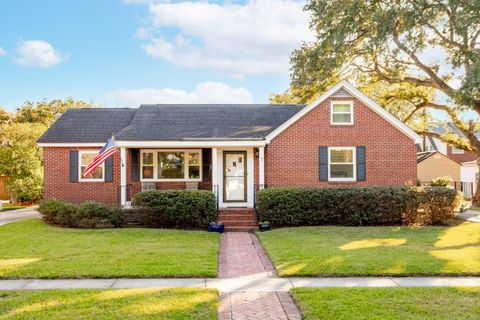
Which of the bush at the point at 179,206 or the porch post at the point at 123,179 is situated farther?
the porch post at the point at 123,179

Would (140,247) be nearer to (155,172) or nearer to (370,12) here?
(155,172)

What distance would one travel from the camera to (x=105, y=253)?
9.80m

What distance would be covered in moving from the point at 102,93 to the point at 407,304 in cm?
4229

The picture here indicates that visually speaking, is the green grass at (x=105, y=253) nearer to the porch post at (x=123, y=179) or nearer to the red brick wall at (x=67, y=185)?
the porch post at (x=123, y=179)

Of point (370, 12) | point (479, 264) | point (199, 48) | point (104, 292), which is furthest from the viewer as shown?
point (199, 48)

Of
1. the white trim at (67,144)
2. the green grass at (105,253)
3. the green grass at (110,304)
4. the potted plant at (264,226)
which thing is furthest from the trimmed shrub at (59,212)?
the green grass at (110,304)

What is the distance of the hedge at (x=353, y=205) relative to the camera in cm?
1482

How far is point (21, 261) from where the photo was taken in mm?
8922

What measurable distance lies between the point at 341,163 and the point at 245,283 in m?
10.6

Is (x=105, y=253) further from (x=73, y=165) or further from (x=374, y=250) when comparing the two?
(x=73, y=165)

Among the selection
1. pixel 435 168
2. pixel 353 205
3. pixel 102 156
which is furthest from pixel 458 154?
pixel 102 156

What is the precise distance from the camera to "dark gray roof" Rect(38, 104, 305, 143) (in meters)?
17.5

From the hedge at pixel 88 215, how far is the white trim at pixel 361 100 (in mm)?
6704

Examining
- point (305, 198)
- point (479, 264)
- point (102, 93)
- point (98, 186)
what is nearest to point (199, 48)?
point (98, 186)
